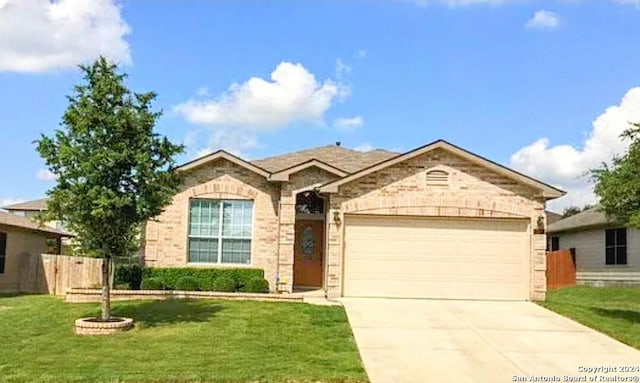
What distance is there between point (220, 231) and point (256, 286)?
2502 mm

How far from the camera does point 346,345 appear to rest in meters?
13.0

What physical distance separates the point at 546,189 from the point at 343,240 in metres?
5.84

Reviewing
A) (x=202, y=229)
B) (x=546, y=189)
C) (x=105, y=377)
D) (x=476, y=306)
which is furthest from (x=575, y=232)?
(x=105, y=377)

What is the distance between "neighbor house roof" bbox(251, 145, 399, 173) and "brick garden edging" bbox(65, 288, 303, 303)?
6.43 m

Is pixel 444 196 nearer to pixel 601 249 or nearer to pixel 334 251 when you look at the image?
pixel 334 251

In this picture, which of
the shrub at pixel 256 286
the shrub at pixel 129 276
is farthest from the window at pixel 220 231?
the shrub at pixel 129 276

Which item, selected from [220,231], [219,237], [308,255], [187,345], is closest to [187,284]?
[219,237]

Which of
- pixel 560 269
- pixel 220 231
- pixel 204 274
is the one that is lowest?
pixel 204 274

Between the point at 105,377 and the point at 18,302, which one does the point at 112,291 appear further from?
the point at 105,377

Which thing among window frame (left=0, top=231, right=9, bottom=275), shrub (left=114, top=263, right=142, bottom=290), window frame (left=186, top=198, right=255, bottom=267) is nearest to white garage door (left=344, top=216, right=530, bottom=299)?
window frame (left=186, top=198, right=255, bottom=267)

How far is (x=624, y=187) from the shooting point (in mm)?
15398

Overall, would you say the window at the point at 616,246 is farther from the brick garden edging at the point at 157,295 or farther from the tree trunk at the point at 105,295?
the tree trunk at the point at 105,295

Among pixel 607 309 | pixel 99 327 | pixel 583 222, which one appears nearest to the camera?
pixel 99 327

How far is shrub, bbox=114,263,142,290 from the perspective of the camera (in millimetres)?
20531
